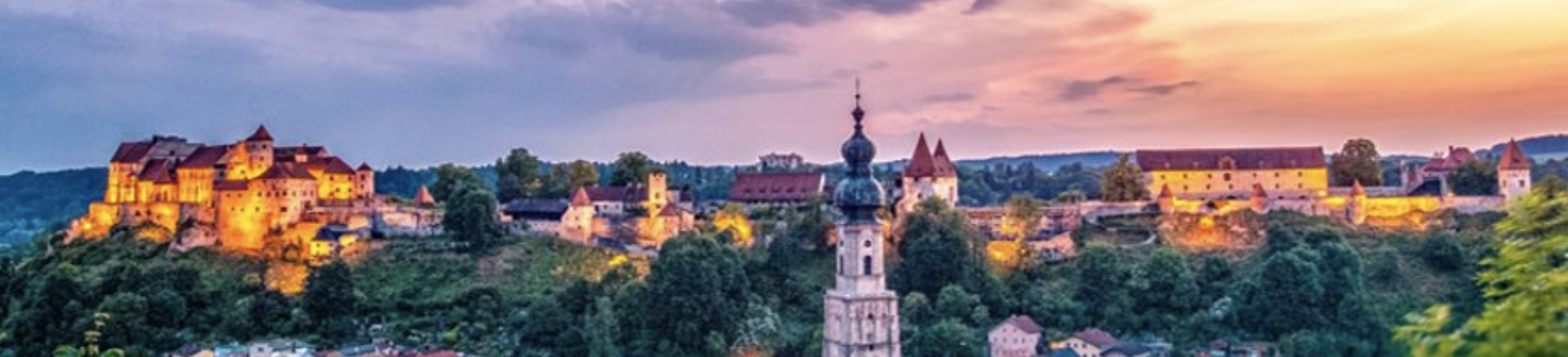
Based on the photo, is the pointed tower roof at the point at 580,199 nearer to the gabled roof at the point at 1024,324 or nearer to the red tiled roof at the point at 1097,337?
the gabled roof at the point at 1024,324

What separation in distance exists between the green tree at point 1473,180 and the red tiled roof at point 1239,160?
694cm

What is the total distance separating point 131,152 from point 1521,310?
77723 millimetres

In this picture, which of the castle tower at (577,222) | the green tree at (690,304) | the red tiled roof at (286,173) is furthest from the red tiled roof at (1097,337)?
the red tiled roof at (286,173)

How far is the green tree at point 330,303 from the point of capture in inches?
2319

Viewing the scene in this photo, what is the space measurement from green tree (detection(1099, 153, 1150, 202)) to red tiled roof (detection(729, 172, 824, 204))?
1700 cm

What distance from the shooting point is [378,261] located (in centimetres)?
6838

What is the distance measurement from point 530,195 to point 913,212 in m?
28.3

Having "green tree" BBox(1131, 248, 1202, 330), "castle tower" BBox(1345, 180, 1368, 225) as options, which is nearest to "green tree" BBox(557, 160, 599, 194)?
"green tree" BBox(1131, 248, 1202, 330)

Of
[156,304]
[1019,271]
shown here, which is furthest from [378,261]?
[1019,271]

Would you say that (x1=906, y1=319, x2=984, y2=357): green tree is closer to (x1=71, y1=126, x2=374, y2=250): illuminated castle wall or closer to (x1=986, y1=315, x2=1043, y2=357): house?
(x1=986, y1=315, x2=1043, y2=357): house

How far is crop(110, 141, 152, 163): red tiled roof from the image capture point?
74625mm

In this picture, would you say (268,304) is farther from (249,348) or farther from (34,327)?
(34,327)

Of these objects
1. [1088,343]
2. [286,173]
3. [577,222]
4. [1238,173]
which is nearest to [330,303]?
[286,173]

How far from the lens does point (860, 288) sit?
107 feet
